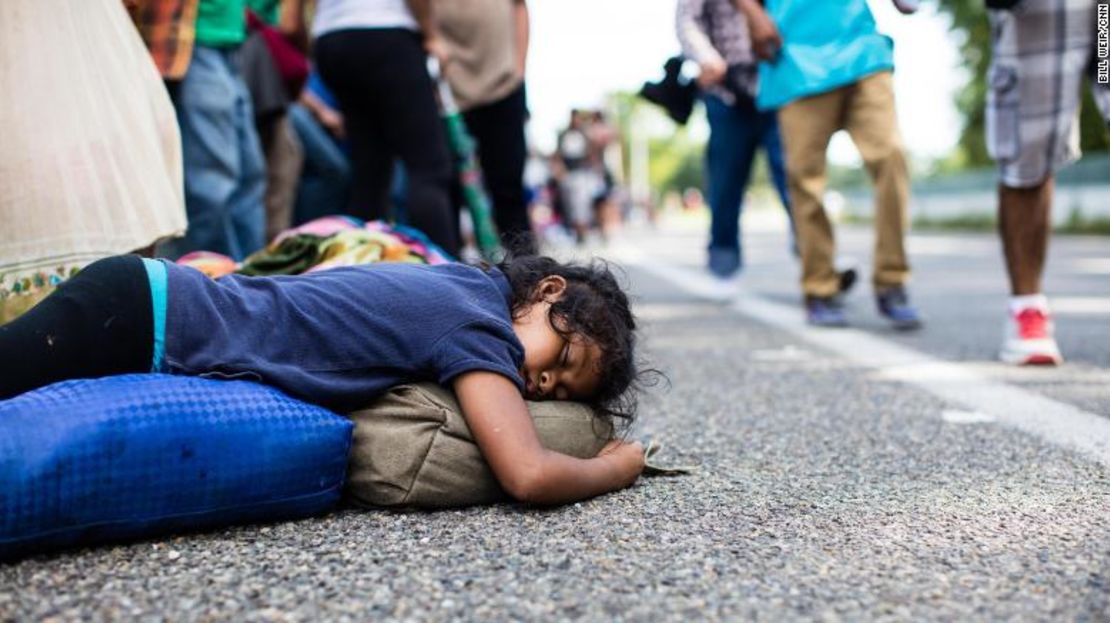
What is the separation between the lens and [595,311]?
2.27m

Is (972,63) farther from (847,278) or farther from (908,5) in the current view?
(908,5)

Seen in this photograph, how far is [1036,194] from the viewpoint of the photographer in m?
4.02

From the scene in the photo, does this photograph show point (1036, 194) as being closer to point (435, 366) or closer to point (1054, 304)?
point (1054, 304)

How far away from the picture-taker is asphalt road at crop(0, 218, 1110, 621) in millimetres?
1550

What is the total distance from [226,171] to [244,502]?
2051 mm

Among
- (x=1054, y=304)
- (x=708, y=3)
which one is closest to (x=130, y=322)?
(x=708, y=3)

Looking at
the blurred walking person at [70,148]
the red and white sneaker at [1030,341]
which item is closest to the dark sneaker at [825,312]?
the red and white sneaker at [1030,341]

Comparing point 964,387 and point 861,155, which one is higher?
point 861,155

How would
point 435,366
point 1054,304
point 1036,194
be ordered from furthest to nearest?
point 1054,304 → point 1036,194 → point 435,366

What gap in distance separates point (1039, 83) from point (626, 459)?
252 cm

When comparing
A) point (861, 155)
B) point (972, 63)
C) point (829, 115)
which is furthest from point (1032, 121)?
point (972, 63)

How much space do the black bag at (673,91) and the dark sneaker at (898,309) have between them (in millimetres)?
1623

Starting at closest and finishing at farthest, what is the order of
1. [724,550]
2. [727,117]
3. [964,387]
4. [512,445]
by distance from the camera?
[724,550] → [512,445] → [964,387] → [727,117]

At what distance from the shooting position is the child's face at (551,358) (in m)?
2.23
